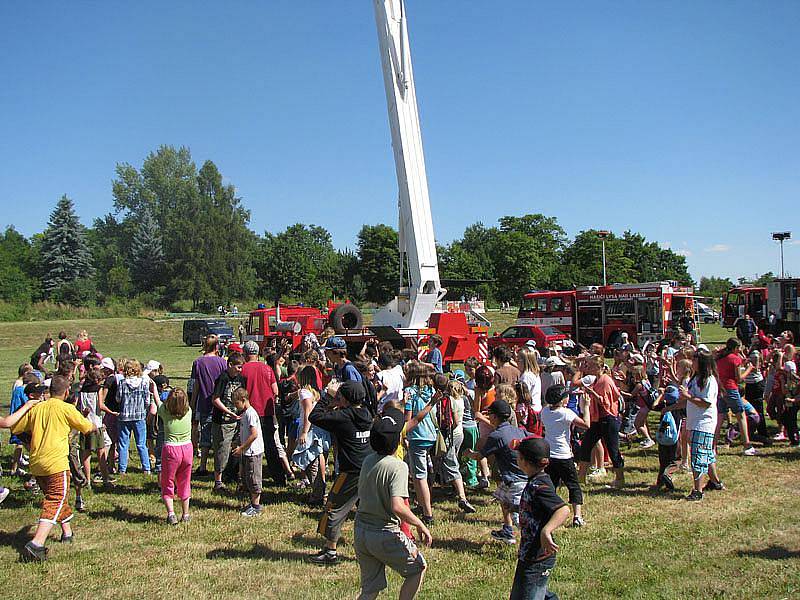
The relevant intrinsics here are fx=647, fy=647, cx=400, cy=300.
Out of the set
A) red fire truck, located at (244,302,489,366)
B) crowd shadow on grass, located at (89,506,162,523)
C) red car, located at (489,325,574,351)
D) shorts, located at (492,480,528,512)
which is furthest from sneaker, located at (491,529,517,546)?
red car, located at (489,325,574,351)

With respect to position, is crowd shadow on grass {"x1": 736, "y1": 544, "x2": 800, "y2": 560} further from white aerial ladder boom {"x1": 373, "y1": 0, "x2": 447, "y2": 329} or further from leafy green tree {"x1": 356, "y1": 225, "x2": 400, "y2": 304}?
leafy green tree {"x1": 356, "y1": 225, "x2": 400, "y2": 304}

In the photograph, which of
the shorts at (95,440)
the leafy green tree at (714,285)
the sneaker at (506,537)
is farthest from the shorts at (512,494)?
the leafy green tree at (714,285)

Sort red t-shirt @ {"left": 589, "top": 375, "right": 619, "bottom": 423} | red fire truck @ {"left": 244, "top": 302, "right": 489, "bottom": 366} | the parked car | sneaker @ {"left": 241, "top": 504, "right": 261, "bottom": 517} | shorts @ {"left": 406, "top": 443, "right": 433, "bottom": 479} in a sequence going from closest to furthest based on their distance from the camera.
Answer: shorts @ {"left": 406, "top": 443, "right": 433, "bottom": 479}
sneaker @ {"left": 241, "top": 504, "right": 261, "bottom": 517}
red t-shirt @ {"left": 589, "top": 375, "right": 619, "bottom": 423}
red fire truck @ {"left": 244, "top": 302, "right": 489, "bottom": 366}
the parked car

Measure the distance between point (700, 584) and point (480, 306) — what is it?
52.0ft

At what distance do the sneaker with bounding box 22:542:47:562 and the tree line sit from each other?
5712cm

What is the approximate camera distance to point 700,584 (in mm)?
5312

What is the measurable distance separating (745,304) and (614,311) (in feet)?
36.7

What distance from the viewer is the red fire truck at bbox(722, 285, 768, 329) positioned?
32.3 m

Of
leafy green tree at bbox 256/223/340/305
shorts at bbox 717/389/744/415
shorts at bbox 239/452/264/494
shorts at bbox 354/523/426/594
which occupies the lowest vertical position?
shorts at bbox 239/452/264/494

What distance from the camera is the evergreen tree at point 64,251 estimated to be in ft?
215

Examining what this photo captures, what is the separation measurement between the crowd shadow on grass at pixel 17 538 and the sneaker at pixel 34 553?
12.0 inches

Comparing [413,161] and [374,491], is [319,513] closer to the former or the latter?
[374,491]

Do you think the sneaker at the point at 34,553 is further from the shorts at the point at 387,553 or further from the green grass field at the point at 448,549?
the shorts at the point at 387,553

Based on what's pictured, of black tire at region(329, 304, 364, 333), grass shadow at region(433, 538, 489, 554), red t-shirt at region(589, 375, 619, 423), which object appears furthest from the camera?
black tire at region(329, 304, 364, 333)
